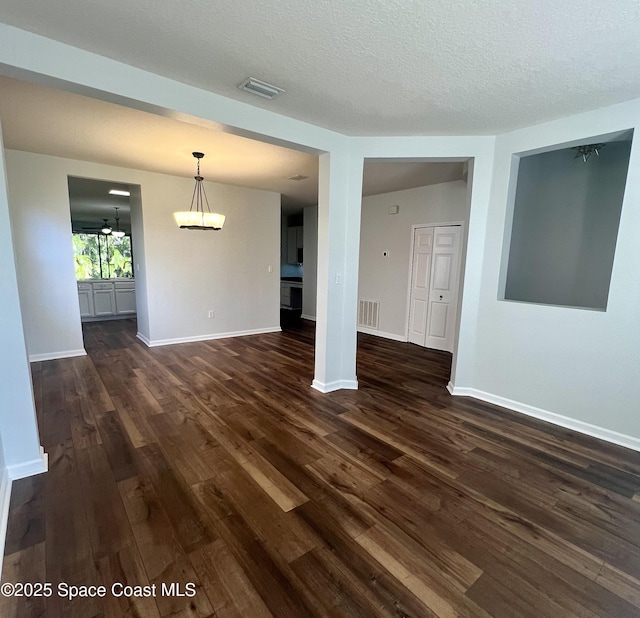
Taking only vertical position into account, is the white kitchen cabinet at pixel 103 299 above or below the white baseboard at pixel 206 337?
above

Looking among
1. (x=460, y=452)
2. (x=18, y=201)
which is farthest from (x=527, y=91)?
(x=18, y=201)

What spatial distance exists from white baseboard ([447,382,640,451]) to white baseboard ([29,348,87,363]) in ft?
16.2

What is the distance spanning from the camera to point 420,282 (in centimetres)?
543

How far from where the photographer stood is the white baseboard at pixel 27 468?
198cm

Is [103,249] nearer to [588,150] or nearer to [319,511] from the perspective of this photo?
[319,511]

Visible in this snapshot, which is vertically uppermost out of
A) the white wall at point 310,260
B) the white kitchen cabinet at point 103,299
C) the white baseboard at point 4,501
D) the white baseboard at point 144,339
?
the white wall at point 310,260

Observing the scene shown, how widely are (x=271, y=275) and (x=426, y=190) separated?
3.13m

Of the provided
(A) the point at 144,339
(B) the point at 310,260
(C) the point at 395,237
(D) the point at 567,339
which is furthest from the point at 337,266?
(B) the point at 310,260

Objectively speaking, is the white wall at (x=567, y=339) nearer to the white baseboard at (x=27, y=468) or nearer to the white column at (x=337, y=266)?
the white column at (x=337, y=266)

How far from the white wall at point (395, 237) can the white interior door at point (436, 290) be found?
0.50ft

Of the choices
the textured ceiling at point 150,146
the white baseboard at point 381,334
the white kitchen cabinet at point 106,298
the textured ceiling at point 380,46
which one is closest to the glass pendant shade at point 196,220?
the textured ceiling at point 150,146

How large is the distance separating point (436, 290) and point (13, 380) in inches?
197

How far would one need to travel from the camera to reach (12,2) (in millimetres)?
1558

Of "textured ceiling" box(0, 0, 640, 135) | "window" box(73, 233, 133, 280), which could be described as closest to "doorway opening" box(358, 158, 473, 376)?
"textured ceiling" box(0, 0, 640, 135)
